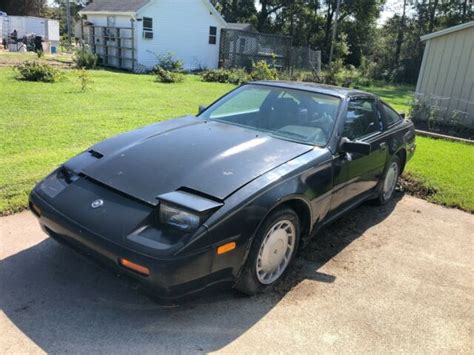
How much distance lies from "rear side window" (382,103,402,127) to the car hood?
1940 millimetres

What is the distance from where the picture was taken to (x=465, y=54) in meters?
11.1

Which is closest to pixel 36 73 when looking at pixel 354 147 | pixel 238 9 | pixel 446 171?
pixel 446 171

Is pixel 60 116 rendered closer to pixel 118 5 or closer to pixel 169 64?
pixel 169 64

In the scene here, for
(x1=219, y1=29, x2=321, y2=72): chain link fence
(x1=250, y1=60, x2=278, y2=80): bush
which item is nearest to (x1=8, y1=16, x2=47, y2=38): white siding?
(x1=219, y1=29, x2=321, y2=72): chain link fence

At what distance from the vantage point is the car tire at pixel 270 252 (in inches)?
117

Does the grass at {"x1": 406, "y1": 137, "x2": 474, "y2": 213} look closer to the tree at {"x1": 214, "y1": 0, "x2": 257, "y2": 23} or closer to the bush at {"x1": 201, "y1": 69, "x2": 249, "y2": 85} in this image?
the bush at {"x1": 201, "y1": 69, "x2": 249, "y2": 85}

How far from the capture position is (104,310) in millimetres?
2861

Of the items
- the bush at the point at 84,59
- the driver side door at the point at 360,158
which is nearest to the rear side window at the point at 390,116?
the driver side door at the point at 360,158

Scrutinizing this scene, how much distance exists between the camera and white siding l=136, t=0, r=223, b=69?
904 inches

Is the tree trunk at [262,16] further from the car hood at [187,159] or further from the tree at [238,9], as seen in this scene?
the car hood at [187,159]

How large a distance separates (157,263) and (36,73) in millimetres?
13211

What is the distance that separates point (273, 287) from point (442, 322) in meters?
1.31

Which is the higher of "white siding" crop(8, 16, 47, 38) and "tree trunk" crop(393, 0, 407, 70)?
"tree trunk" crop(393, 0, 407, 70)

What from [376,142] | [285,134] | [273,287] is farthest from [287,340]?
[376,142]
